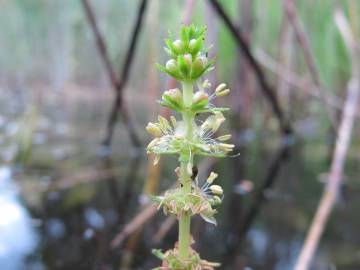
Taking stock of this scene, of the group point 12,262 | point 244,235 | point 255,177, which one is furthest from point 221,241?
point 255,177

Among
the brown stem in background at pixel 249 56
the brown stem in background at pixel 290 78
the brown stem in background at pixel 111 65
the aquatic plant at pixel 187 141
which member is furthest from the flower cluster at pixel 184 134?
the brown stem in background at pixel 290 78

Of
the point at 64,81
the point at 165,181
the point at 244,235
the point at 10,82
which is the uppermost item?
the point at 64,81

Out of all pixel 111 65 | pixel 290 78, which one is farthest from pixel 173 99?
pixel 290 78

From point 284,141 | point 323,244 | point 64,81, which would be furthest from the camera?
point 64,81

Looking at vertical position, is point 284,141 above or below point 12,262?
above

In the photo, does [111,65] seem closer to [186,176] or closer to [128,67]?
[128,67]

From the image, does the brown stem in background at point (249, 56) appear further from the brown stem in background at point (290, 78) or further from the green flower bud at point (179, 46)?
the green flower bud at point (179, 46)

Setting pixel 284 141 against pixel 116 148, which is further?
pixel 284 141

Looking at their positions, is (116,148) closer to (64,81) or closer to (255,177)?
(255,177)
